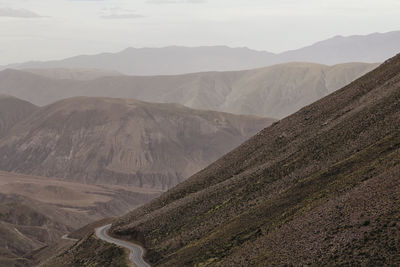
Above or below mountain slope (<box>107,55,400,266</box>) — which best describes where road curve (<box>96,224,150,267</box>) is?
below

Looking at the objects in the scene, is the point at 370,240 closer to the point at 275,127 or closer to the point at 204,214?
the point at 204,214

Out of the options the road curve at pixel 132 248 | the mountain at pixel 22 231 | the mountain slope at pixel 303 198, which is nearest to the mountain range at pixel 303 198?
the mountain slope at pixel 303 198

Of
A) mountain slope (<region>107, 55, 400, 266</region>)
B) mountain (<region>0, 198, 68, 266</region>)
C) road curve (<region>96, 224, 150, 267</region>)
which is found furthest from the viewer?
mountain (<region>0, 198, 68, 266</region>)

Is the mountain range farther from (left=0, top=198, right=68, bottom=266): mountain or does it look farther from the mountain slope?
(left=0, top=198, right=68, bottom=266): mountain

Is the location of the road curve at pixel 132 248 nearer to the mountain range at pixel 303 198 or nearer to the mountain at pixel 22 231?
the mountain range at pixel 303 198

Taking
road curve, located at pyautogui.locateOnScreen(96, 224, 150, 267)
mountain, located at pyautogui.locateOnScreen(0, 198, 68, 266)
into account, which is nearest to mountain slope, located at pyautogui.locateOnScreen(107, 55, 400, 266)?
road curve, located at pyautogui.locateOnScreen(96, 224, 150, 267)

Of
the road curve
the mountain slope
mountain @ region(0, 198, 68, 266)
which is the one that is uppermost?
the mountain slope

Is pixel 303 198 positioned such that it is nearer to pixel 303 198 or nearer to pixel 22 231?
pixel 303 198

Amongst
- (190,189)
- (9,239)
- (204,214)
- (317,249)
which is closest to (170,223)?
(204,214)
